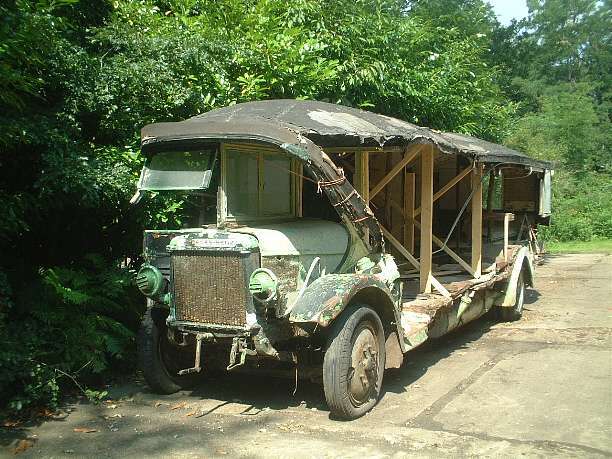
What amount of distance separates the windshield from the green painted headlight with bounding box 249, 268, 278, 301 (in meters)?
1.07

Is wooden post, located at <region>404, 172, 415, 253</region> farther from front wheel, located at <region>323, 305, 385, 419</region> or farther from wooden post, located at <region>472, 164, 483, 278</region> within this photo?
front wheel, located at <region>323, 305, 385, 419</region>

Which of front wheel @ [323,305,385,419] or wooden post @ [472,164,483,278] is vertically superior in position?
wooden post @ [472,164,483,278]

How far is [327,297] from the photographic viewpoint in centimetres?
518

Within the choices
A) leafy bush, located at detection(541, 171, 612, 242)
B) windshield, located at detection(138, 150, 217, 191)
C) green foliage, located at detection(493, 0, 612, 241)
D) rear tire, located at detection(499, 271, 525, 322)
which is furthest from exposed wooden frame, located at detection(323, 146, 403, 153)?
leafy bush, located at detection(541, 171, 612, 242)

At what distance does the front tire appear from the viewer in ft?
19.4

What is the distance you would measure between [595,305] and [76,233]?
336 inches

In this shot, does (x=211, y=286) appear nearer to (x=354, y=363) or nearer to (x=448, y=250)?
(x=354, y=363)

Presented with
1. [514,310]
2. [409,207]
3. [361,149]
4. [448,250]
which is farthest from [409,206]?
[361,149]

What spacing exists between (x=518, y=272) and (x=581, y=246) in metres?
14.6

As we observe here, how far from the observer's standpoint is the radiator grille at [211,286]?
5262 mm

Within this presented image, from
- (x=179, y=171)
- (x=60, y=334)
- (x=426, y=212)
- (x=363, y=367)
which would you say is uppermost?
(x=179, y=171)

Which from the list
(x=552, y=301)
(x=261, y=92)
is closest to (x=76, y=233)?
(x=261, y=92)

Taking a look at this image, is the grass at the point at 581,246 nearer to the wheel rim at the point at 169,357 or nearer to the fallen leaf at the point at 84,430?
the wheel rim at the point at 169,357

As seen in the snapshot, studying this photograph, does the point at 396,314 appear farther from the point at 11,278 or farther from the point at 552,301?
the point at 552,301
